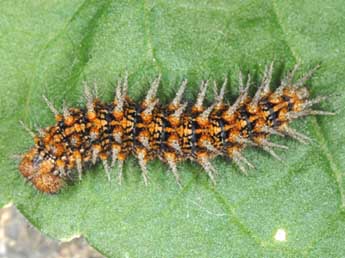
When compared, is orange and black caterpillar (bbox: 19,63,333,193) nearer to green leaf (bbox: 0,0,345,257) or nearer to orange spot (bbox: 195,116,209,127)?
orange spot (bbox: 195,116,209,127)

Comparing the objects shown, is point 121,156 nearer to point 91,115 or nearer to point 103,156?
point 103,156

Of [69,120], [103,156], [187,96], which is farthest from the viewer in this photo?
[187,96]

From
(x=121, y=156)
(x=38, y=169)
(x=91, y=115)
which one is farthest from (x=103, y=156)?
(x=38, y=169)

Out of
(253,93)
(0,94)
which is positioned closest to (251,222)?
(253,93)

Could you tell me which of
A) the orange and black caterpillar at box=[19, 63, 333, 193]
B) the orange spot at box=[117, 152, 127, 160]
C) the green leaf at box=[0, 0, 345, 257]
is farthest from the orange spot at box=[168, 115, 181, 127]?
the orange spot at box=[117, 152, 127, 160]

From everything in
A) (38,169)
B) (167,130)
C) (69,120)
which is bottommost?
(38,169)

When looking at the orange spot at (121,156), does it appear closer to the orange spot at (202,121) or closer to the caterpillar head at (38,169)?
the caterpillar head at (38,169)

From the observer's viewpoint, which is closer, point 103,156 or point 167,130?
point 167,130
